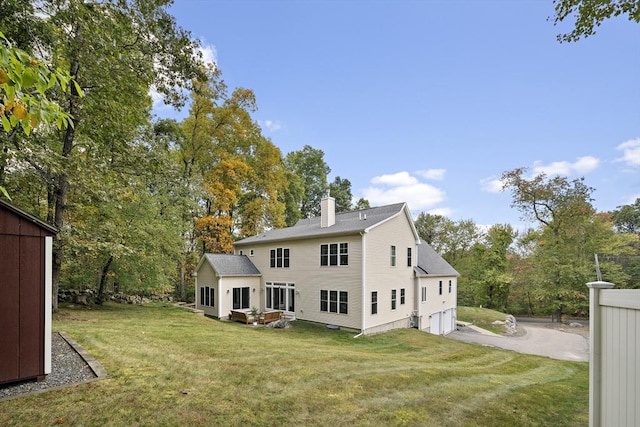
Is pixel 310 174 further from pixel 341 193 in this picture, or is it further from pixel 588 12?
pixel 588 12

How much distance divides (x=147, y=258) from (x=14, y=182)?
6.63 meters

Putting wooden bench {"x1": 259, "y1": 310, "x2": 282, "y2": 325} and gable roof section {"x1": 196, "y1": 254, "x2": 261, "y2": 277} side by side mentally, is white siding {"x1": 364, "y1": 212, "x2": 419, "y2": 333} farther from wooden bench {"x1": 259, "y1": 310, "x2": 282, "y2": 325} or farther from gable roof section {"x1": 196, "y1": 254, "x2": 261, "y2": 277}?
gable roof section {"x1": 196, "y1": 254, "x2": 261, "y2": 277}

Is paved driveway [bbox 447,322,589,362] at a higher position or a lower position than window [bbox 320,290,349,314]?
lower

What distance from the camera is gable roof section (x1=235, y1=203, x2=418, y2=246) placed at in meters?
15.8

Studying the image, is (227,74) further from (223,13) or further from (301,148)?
(301,148)

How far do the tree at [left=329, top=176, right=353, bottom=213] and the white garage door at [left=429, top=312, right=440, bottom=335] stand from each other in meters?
21.5

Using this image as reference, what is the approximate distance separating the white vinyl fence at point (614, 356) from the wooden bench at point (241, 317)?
50.1ft

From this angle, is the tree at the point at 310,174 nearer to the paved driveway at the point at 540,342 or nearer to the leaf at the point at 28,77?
the paved driveway at the point at 540,342

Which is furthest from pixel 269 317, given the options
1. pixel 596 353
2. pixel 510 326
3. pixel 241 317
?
pixel 510 326

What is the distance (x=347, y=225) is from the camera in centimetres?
1677

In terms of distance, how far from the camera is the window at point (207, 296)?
19.1m

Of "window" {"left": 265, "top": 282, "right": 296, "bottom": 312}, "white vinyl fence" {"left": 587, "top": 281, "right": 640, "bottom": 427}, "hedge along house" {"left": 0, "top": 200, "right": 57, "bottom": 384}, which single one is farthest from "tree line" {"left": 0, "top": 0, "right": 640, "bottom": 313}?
"window" {"left": 265, "top": 282, "right": 296, "bottom": 312}

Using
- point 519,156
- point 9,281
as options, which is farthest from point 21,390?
point 519,156

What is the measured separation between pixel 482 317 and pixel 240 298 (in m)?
19.4
